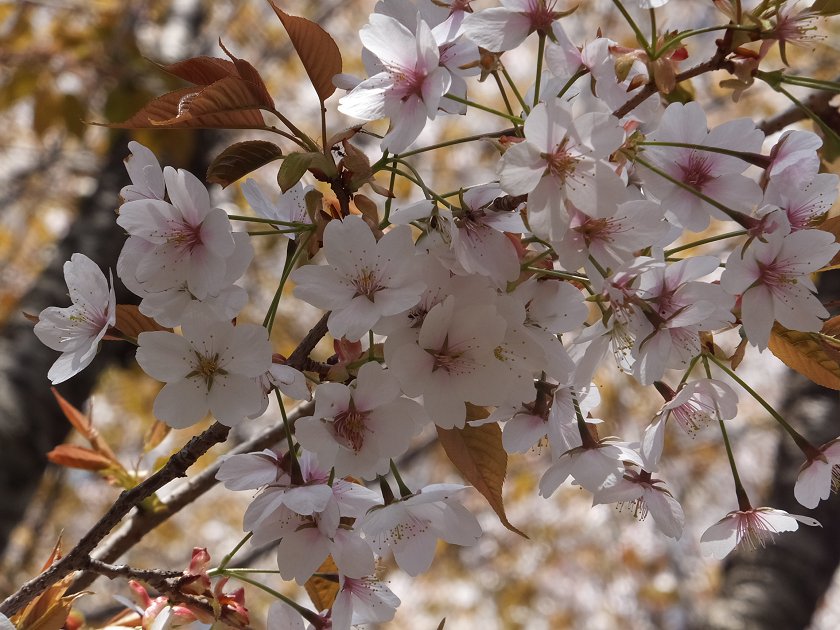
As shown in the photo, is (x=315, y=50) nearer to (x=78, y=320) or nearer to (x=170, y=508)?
(x=78, y=320)

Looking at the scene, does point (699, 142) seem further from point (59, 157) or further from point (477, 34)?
point (59, 157)

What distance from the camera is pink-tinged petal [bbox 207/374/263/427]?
61 cm

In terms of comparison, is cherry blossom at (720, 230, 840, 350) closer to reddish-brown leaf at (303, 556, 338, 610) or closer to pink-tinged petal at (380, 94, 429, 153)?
pink-tinged petal at (380, 94, 429, 153)

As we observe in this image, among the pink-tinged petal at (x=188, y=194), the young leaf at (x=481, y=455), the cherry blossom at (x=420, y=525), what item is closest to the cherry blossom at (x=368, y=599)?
the cherry blossom at (x=420, y=525)

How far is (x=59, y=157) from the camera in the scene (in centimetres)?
321

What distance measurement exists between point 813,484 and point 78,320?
27.4 inches

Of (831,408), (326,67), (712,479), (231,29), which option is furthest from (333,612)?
(712,479)

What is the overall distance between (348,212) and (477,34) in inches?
7.3

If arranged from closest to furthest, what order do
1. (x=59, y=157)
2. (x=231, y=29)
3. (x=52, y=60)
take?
(x=52, y=60) → (x=59, y=157) → (x=231, y=29)

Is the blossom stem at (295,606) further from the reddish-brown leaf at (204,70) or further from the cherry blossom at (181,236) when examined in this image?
the reddish-brown leaf at (204,70)

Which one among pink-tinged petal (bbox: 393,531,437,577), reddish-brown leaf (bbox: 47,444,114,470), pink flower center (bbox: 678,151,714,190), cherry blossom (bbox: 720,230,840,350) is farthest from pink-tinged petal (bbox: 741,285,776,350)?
reddish-brown leaf (bbox: 47,444,114,470)

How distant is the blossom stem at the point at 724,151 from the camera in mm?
641

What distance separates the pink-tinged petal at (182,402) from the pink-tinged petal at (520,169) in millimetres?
279

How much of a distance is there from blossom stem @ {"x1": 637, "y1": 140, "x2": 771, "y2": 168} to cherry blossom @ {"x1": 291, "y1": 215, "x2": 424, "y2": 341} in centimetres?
22
